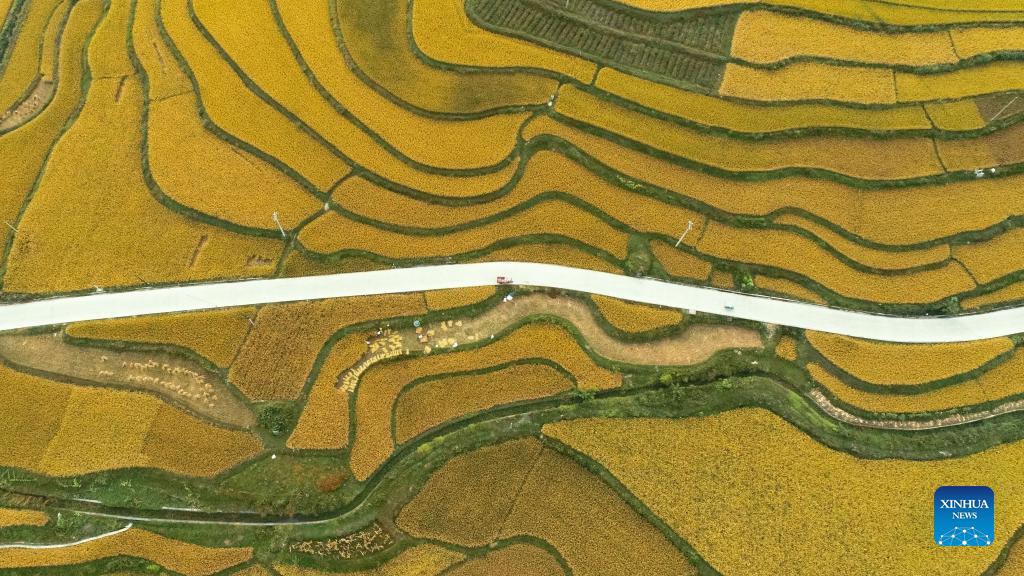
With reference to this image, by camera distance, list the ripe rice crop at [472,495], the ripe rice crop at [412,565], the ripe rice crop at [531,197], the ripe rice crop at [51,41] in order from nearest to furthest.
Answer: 1. the ripe rice crop at [412,565]
2. the ripe rice crop at [472,495]
3. the ripe rice crop at [531,197]
4. the ripe rice crop at [51,41]

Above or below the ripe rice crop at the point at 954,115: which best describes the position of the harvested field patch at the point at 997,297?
below

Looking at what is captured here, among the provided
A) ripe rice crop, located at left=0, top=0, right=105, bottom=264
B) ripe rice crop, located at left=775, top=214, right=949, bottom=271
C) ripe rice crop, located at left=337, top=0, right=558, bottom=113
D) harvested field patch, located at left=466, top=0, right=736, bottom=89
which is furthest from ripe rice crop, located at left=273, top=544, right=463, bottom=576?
harvested field patch, located at left=466, top=0, right=736, bottom=89

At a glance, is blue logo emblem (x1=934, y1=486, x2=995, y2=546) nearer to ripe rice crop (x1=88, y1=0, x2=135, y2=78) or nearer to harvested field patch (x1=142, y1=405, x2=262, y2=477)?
harvested field patch (x1=142, y1=405, x2=262, y2=477)

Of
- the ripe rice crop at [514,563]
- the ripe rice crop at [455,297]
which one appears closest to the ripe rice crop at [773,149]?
the ripe rice crop at [455,297]

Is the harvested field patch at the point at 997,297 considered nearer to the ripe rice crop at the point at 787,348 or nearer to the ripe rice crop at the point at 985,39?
the ripe rice crop at the point at 787,348

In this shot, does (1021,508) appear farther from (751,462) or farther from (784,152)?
(784,152)

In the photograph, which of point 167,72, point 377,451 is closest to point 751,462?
point 377,451
